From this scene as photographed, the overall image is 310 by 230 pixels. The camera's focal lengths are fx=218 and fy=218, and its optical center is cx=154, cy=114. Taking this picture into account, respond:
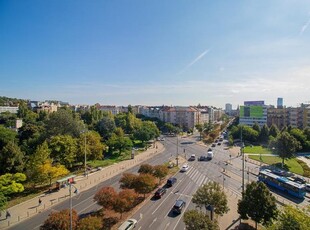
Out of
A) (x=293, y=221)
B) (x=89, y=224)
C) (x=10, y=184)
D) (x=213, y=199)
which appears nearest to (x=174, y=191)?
(x=213, y=199)

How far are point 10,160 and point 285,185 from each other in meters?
45.4

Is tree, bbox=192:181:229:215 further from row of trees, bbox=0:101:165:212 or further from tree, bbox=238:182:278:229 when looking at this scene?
row of trees, bbox=0:101:165:212

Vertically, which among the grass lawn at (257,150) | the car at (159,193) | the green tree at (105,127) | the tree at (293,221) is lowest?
the car at (159,193)

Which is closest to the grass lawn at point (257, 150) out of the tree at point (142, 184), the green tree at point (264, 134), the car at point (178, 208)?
the green tree at point (264, 134)

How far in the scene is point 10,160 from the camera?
37.0 m

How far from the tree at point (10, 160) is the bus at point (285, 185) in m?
42.8

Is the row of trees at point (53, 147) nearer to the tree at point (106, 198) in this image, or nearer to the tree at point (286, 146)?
the tree at point (106, 198)

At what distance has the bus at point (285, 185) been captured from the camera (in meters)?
32.6

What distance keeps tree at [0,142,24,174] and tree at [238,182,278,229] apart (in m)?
36.1

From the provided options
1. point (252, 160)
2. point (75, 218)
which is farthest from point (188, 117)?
point (75, 218)

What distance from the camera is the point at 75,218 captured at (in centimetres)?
2000

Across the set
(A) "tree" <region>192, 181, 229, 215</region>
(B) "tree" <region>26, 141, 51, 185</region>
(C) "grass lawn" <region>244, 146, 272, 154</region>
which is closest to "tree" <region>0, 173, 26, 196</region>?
(B) "tree" <region>26, 141, 51, 185</region>

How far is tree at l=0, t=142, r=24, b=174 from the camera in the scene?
37.0 m

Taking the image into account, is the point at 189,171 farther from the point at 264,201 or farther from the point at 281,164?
the point at 264,201
